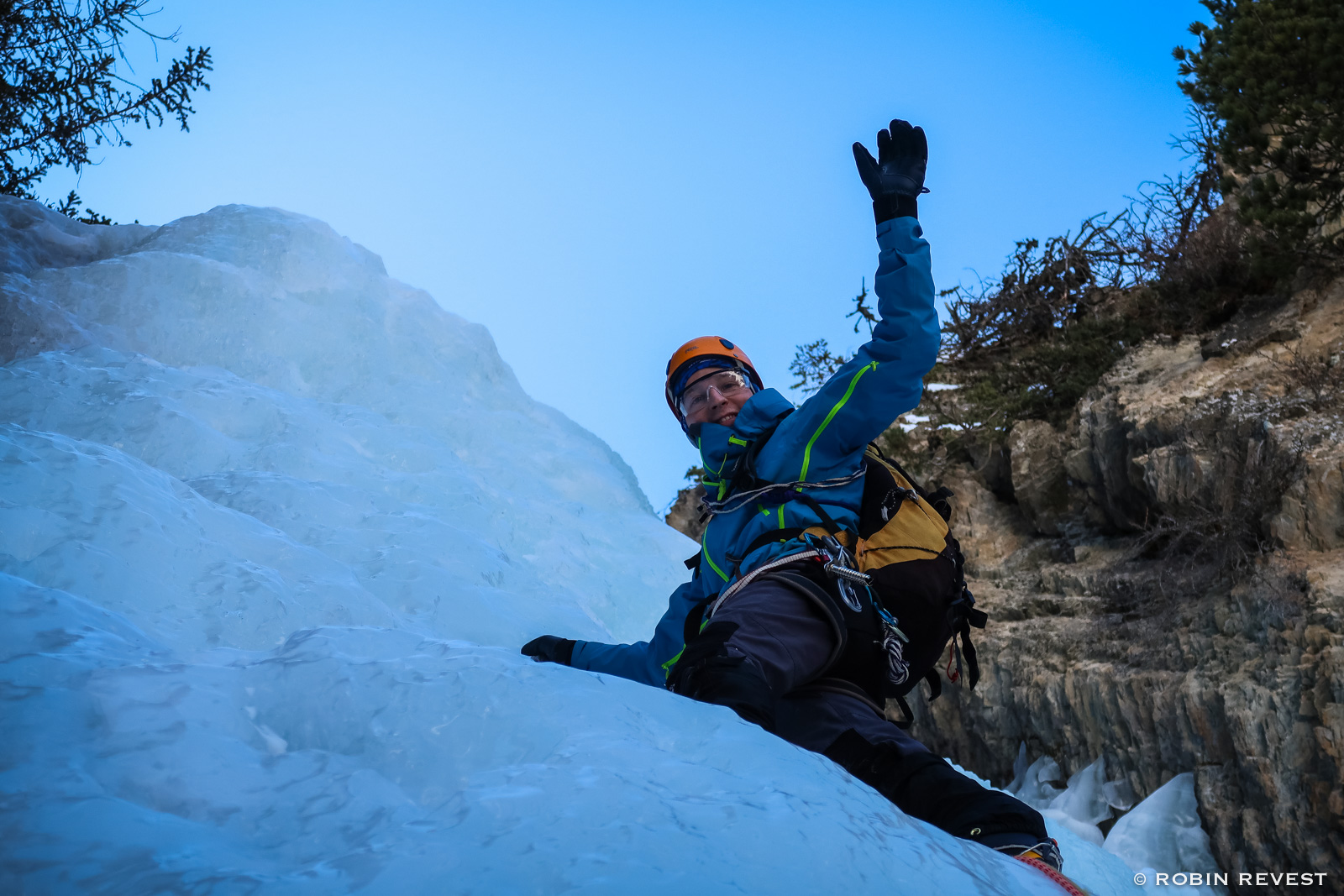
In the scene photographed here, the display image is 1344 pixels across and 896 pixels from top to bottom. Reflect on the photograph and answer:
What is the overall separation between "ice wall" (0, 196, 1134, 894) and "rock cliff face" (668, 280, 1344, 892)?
4.82ft

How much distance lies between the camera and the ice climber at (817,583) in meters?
1.97

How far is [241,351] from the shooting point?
435 centimetres

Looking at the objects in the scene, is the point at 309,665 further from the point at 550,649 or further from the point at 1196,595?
the point at 1196,595

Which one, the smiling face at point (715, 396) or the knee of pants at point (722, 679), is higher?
the smiling face at point (715, 396)

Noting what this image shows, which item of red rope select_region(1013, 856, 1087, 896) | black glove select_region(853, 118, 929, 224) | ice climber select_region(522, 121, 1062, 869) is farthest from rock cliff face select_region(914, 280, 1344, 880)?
black glove select_region(853, 118, 929, 224)

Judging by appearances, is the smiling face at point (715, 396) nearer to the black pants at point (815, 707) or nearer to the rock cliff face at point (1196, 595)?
the black pants at point (815, 707)

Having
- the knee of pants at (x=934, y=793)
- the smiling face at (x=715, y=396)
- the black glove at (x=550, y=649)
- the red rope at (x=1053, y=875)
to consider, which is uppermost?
the smiling face at (x=715, y=396)

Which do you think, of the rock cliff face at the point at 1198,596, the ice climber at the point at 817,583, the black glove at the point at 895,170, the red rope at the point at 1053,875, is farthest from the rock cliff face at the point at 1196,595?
the black glove at the point at 895,170

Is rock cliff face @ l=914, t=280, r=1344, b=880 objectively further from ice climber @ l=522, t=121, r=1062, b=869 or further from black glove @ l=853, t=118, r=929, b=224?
black glove @ l=853, t=118, r=929, b=224

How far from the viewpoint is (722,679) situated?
187 centimetres

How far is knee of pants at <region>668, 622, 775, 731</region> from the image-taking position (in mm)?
1836

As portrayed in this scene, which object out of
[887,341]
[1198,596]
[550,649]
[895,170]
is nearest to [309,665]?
[550,649]

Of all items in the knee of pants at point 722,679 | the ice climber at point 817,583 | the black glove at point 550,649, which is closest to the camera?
the knee of pants at point 722,679

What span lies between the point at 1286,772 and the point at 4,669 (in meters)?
4.12
